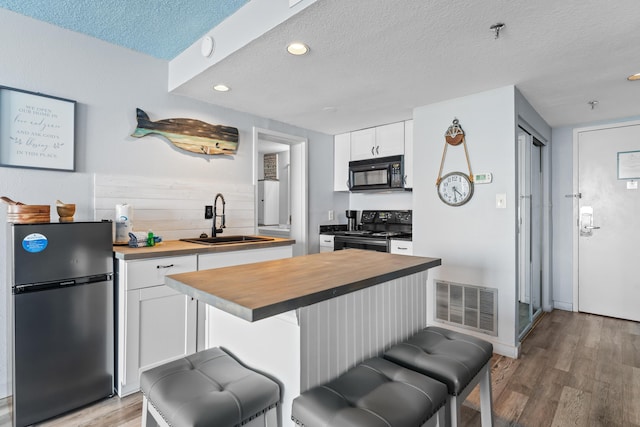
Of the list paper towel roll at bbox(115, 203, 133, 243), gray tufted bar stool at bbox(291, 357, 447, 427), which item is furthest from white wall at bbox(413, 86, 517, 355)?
paper towel roll at bbox(115, 203, 133, 243)

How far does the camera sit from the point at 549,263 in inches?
153

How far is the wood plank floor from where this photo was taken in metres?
1.86

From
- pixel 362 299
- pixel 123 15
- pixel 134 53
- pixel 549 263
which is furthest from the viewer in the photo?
pixel 549 263

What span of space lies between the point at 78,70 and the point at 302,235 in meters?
2.64

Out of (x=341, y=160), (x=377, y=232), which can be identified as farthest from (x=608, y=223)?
(x=341, y=160)

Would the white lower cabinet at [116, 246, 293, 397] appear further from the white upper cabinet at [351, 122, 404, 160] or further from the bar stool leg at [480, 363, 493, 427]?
the white upper cabinet at [351, 122, 404, 160]

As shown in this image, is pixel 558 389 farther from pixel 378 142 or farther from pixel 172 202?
pixel 172 202

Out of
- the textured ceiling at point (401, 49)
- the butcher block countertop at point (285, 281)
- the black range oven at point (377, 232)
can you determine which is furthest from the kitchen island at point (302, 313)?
the black range oven at point (377, 232)

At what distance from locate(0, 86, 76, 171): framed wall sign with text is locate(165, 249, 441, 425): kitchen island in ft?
5.44

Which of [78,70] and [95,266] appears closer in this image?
[95,266]

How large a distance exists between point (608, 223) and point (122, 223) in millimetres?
4788

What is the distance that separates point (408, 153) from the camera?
3723 mm

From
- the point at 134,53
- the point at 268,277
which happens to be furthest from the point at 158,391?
the point at 134,53

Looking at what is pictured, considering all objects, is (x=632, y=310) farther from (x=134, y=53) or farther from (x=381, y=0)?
(x=134, y=53)
